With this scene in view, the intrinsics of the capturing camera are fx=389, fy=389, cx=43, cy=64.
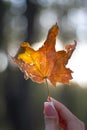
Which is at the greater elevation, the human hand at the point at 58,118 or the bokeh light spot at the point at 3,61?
the bokeh light spot at the point at 3,61

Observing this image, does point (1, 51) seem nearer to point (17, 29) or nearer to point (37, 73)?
point (17, 29)

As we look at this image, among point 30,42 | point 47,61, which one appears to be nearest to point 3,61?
point 30,42

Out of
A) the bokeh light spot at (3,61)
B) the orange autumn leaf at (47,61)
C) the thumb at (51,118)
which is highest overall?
the bokeh light spot at (3,61)

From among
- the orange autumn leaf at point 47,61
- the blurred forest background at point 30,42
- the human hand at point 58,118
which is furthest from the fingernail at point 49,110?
the blurred forest background at point 30,42

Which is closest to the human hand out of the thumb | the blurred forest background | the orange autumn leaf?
the thumb

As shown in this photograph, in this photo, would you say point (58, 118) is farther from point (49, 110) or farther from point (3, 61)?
point (3, 61)

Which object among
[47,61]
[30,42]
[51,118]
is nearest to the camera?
[51,118]

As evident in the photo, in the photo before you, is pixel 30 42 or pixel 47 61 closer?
pixel 47 61

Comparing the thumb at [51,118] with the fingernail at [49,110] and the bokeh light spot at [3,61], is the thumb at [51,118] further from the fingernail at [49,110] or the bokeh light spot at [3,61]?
the bokeh light spot at [3,61]
